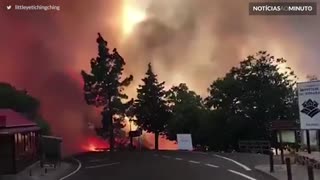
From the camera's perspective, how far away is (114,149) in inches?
1041

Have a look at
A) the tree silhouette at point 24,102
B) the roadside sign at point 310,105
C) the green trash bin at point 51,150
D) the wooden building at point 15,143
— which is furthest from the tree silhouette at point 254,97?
the roadside sign at point 310,105

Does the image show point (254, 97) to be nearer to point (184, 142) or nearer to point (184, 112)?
point (184, 112)

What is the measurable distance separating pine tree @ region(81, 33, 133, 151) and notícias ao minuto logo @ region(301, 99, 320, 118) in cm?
1087

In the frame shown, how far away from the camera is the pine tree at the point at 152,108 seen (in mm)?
30481

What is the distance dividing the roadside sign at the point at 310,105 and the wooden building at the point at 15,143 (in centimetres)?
871

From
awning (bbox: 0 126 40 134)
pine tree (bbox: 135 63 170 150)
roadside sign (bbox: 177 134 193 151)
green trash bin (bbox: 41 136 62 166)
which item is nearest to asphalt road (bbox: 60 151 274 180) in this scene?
green trash bin (bbox: 41 136 62 166)

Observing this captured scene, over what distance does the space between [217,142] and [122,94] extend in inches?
443

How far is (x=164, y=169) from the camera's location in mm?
16500

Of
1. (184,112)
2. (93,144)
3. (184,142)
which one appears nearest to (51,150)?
(93,144)

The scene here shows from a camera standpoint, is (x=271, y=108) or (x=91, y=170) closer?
(x=91, y=170)

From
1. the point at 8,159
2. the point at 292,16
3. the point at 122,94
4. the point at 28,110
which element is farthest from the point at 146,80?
the point at 8,159

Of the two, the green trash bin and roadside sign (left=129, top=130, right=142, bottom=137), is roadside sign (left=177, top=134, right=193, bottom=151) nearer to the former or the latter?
roadside sign (left=129, top=130, right=142, bottom=137)

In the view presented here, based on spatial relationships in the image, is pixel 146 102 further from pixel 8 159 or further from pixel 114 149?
pixel 8 159

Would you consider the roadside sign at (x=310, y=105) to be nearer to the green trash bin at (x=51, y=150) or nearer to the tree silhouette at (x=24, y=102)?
the green trash bin at (x=51, y=150)
